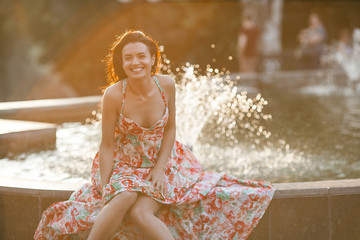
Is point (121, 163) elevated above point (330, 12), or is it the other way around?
point (330, 12)

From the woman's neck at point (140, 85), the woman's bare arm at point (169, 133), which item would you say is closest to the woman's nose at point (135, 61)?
the woman's neck at point (140, 85)

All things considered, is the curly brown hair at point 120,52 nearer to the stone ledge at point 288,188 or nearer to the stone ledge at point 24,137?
the stone ledge at point 288,188

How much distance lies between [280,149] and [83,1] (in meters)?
10.7

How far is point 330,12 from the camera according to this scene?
20766mm

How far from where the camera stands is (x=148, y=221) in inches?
106

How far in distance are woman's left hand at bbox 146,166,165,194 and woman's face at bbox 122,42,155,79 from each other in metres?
0.51

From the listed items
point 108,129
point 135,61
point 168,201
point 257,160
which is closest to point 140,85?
point 135,61

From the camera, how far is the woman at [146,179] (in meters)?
2.90

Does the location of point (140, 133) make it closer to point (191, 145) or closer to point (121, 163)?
point (121, 163)

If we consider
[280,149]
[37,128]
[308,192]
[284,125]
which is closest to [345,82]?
[284,125]

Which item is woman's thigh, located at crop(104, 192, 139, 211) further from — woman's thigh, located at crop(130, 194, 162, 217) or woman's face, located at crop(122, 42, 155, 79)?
woman's face, located at crop(122, 42, 155, 79)

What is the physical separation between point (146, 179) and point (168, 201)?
0.59 feet

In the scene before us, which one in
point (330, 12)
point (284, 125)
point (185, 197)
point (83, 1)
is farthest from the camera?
point (330, 12)

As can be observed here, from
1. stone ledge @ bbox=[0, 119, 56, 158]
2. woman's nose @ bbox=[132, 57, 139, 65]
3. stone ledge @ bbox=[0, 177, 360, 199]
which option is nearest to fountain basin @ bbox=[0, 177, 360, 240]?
stone ledge @ bbox=[0, 177, 360, 199]
